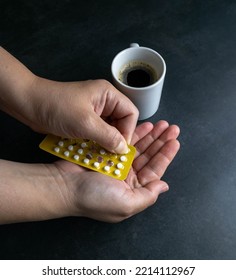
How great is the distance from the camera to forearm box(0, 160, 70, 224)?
1.66ft

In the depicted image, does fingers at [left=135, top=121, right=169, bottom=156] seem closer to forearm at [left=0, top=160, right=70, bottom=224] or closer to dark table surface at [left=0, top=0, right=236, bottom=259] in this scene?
dark table surface at [left=0, top=0, right=236, bottom=259]

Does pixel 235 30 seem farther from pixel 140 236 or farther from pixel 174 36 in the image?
pixel 140 236

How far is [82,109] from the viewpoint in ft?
1.71

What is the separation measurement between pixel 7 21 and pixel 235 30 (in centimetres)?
50

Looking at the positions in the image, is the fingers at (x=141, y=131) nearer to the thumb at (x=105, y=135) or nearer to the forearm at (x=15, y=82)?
the thumb at (x=105, y=135)

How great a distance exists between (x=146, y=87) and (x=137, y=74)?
2.6 inches

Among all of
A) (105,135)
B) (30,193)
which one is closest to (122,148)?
(105,135)

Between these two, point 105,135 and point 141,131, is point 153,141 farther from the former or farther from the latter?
point 105,135

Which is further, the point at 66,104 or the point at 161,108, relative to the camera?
the point at 161,108

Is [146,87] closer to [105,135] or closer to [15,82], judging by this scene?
[105,135]

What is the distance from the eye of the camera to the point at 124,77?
596mm

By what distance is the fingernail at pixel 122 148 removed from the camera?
539 mm

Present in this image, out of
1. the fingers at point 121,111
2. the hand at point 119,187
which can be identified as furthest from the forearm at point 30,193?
the fingers at point 121,111

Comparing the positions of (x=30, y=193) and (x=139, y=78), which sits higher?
(x=139, y=78)
